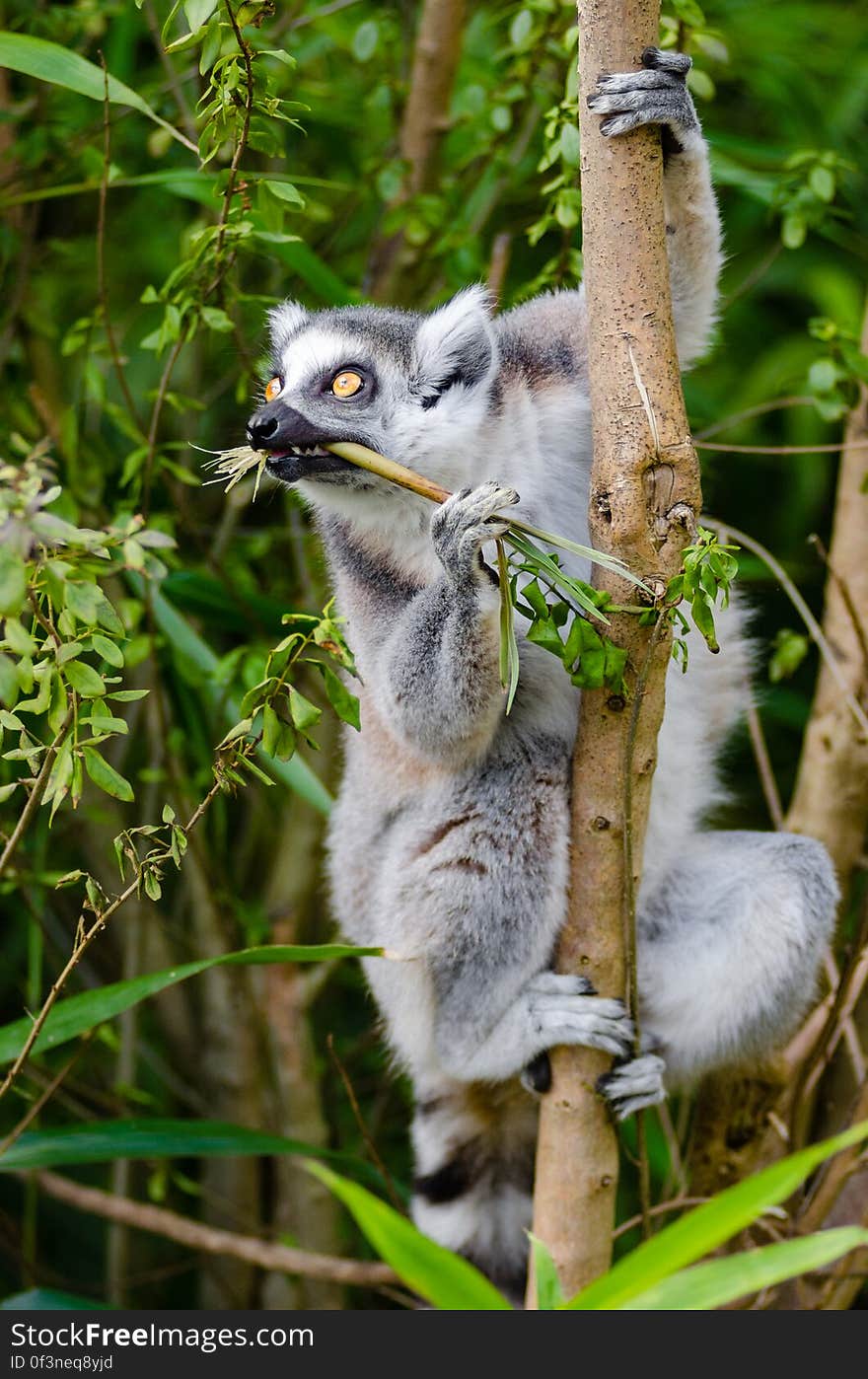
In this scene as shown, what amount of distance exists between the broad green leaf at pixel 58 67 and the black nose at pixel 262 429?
1.76ft

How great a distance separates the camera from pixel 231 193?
252 centimetres

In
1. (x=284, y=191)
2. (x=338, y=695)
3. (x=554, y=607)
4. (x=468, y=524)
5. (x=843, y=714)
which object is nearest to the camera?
(x=338, y=695)

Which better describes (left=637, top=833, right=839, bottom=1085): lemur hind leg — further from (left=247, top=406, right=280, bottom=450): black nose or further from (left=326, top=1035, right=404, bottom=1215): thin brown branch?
(left=247, top=406, right=280, bottom=450): black nose

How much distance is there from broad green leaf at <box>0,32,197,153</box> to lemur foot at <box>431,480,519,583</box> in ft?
3.01

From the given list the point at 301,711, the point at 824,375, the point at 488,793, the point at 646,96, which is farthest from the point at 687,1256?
the point at 824,375

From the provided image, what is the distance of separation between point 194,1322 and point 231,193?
6.55 ft

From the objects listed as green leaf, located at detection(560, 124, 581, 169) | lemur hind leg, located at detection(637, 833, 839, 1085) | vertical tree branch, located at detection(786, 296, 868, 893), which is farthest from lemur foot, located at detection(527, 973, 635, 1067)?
green leaf, located at detection(560, 124, 581, 169)

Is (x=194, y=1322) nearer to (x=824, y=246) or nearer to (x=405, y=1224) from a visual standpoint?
(x=405, y=1224)

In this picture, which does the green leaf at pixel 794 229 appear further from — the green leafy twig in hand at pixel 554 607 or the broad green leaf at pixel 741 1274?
the broad green leaf at pixel 741 1274

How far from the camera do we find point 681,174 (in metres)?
2.59

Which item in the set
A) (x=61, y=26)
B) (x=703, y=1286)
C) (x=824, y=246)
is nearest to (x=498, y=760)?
(x=703, y=1286)

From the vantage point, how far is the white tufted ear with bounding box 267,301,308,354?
2.86 metres

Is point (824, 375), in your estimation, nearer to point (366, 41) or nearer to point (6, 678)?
point (366, 41)

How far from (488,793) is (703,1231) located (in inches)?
59.5
